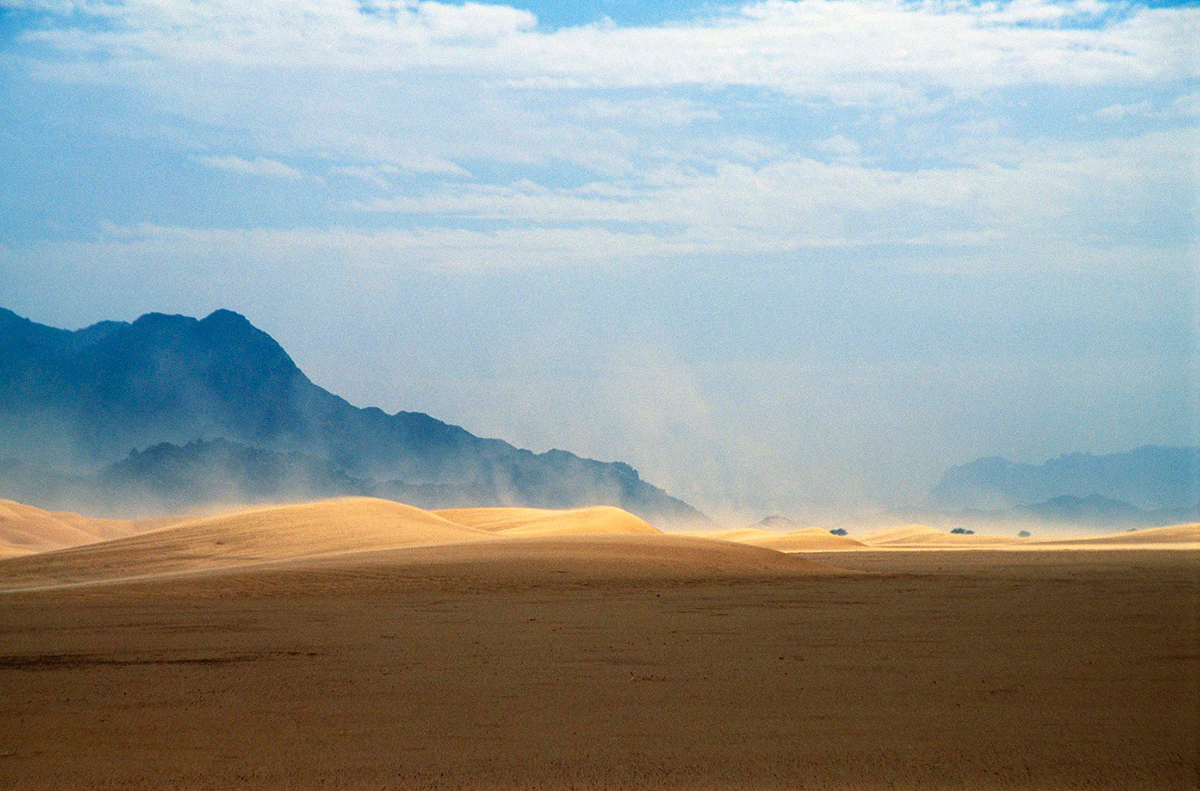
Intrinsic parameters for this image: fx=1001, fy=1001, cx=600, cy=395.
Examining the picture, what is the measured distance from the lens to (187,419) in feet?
598

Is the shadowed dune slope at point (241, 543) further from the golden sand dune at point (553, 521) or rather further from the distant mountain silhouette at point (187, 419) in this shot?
the distant mountain silhouette at point (187, 419)

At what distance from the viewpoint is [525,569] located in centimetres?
2084

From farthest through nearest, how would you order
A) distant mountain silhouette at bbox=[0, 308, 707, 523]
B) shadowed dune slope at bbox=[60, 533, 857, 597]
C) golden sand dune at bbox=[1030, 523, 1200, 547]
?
distant mountain silhouette at bbox=[0, 308, 707, 523] < golden sand dune at bbox=[1030, 523, 1200, 547] < shadowed dune slope at bbox=[60, 533, 857, 597]

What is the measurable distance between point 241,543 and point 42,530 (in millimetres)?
35879

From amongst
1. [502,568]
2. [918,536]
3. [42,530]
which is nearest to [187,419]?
[42,530]

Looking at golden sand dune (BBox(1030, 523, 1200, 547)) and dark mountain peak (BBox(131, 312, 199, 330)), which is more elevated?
dark mountain peak (BBox(131, 312, 199, 330))

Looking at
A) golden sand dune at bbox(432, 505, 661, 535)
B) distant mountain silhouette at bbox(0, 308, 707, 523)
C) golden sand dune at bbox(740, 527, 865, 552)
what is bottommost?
golden sand dune at bbox(740, 527, 865, 552)

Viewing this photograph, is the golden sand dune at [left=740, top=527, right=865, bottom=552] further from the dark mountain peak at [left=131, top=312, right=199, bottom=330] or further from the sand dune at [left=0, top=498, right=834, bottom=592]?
the dark mountain peak at [left=131, top=312, right=199, bottom=330]

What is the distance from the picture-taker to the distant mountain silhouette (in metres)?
148

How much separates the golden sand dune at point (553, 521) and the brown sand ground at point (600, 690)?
22.1 metres

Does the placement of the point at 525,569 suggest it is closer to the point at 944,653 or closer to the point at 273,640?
the point at 273,640

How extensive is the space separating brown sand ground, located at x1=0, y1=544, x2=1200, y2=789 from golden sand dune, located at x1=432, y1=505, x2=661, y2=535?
22.1 metres

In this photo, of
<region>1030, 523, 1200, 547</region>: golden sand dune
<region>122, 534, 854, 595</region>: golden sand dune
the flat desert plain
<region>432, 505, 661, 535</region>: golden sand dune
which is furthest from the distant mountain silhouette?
the flat desert plain

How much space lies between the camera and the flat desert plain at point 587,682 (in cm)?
723
